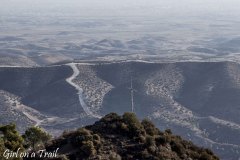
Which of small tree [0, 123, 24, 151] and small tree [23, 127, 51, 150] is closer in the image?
small tree [0, 123, 24, 151]

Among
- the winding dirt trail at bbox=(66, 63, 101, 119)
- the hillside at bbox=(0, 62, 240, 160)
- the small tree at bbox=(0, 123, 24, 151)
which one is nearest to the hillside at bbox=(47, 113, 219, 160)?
the small tree at bbox=(0, 123, 24, 151)

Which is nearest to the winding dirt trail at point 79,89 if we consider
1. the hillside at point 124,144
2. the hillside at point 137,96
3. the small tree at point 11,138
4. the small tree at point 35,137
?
the hillside at point 137,96

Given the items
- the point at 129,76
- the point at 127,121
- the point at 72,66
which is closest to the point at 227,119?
the point at 129,76

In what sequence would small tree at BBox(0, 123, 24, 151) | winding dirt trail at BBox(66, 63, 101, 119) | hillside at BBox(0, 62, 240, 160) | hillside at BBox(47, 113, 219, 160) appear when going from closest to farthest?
hillside at BBox(47, 113, 219, 160)
small tree at BBox(0, 123, 24, 151)
hillside at BBox(0, 62, 240, 160)
winding dirt trail at BBox(66, 63, 101, 119)

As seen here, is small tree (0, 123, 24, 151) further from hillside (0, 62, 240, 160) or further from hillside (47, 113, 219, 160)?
hillside (0, 62, 240, 160)

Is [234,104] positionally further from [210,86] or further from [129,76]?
[129,76]

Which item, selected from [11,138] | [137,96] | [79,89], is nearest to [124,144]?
[11,138]

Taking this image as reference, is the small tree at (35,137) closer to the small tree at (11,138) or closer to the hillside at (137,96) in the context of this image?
the small tree at (11,138)

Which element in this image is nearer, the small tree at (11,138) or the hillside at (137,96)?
the small tree at (11,138)
